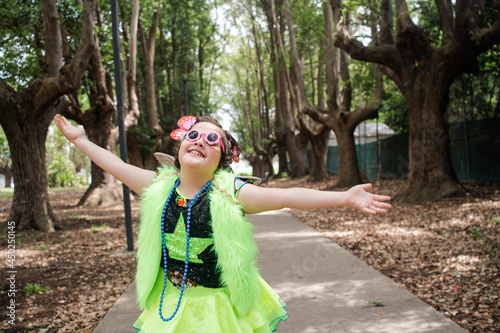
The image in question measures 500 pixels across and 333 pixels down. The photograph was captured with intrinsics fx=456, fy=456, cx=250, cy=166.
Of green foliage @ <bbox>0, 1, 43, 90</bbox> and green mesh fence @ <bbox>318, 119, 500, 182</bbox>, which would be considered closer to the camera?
green foliage @ <bbox>0, 1, 43, 90</bbox>

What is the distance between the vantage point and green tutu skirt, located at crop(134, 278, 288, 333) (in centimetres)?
235

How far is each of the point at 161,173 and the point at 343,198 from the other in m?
1.11

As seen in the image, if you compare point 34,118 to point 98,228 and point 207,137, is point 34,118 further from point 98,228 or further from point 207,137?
point 207,137

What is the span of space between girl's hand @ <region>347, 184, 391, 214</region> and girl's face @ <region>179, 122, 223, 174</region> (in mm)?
784

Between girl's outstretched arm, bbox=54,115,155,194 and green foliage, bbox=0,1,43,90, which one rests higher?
green foliage, bbox=0,1,43,90

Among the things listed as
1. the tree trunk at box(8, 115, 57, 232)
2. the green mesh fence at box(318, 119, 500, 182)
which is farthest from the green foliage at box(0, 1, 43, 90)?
the green mesh fence at box(318, 119, 500, 182)

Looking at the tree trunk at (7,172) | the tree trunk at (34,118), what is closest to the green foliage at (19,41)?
the tree trunk at (34,118)

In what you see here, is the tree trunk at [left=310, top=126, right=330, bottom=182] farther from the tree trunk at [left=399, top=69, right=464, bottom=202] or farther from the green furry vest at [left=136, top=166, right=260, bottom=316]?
the green furry vest at [left=136, top=166, right=260, bottom=316]

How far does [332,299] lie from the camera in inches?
194

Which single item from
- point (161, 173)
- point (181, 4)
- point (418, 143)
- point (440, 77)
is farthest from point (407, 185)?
point (181, 4)

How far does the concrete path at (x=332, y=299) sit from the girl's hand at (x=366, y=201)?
81.1 inches

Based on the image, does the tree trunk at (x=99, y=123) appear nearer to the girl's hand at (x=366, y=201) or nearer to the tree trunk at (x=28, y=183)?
the tree trunk at (x=28, y=183)

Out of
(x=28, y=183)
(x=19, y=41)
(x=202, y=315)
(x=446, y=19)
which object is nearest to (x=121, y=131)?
(x=28, y=183)

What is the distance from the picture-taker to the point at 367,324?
411 cm
